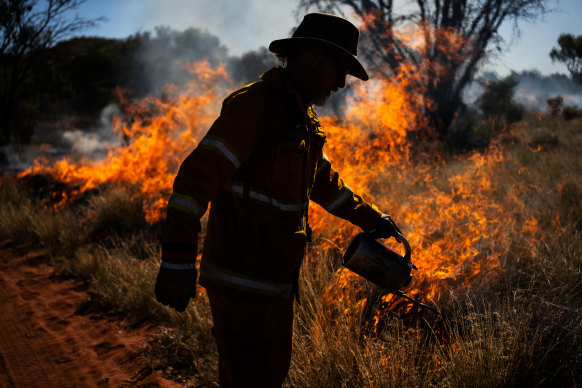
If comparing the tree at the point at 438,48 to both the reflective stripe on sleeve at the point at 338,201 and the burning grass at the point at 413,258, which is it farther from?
the reflective stripe on sleeve at the point at 338,201

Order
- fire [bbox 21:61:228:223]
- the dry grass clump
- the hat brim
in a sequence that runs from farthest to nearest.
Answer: fire [bbox 21:61:228:223]
the dry grass clump
the hat brim

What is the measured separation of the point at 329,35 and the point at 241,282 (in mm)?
1205

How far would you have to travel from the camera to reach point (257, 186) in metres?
1.45

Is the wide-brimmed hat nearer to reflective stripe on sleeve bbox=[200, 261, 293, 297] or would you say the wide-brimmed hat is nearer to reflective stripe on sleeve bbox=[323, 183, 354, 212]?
reflective stripe on sleeve bbox=[323, 183, 354, 212]

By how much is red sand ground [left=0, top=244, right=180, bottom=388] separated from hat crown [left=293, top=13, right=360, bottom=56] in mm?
2540

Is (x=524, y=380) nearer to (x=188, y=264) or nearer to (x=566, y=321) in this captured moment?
(x=566, y=321)

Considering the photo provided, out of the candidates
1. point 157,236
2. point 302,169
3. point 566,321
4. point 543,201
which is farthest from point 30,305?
point 543,201

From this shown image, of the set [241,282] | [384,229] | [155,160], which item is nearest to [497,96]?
[155,160]

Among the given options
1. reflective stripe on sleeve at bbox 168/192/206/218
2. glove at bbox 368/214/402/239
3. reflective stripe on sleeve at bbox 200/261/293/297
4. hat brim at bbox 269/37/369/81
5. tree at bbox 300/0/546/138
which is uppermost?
tree at bbox 300/0/546/138

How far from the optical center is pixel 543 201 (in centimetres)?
486

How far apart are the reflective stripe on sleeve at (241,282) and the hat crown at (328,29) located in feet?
3.79

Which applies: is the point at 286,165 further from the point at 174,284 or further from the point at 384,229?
the point at 384,229

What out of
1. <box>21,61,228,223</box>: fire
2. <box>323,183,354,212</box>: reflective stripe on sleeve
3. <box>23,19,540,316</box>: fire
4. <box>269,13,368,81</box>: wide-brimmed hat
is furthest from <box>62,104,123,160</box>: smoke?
<box>269,13,368,81</box>: wide-brimmed hat

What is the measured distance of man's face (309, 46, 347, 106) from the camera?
157 cm
